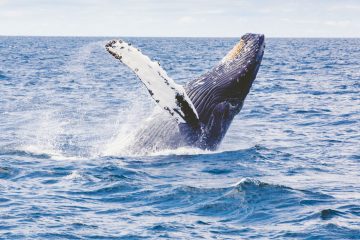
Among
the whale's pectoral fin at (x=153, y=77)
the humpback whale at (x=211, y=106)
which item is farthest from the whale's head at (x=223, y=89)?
the whale's pectoral fin at (x=153, y=77)

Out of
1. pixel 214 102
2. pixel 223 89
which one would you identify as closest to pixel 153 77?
pixel 214 102

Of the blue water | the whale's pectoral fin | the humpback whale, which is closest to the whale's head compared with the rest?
the humpback whale

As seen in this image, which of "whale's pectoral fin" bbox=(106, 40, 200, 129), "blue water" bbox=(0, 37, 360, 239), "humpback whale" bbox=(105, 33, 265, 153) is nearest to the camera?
"blue water" bbox=(0, 37, 360, 239)

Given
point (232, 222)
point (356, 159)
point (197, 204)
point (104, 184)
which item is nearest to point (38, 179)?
point (104, 184)

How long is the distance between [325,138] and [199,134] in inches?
215

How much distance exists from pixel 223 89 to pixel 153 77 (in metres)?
2.03

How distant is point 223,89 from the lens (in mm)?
12039

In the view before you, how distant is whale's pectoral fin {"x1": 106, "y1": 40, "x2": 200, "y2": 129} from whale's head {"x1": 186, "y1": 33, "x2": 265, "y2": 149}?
102 cm

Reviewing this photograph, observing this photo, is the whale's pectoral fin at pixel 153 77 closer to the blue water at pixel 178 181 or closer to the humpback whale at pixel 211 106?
the humpback whale at pixel 211 106

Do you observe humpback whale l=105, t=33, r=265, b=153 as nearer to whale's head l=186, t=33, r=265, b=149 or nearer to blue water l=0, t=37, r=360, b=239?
whale's head l=186, t=33, r=265, b=149

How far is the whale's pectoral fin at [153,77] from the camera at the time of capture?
10.2 meters

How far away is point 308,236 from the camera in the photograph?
322 inches

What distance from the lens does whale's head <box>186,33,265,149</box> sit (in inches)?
469

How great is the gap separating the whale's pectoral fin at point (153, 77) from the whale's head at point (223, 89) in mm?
1019
